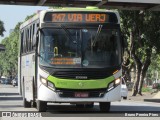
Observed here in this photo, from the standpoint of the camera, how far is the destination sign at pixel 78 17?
18337 mm

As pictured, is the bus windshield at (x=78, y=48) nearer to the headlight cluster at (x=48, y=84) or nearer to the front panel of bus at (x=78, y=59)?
the front panel of bus at (x=78, y=59)

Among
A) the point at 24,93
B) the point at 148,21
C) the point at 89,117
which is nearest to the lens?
the point at 89,117

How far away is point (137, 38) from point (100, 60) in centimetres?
2434

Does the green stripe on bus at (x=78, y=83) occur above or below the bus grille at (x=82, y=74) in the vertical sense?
below

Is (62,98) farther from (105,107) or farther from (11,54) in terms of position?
(11,54)

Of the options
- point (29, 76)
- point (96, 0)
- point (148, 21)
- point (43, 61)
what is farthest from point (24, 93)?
point (148, 21)

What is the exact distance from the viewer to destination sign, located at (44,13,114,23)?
60.2 feet

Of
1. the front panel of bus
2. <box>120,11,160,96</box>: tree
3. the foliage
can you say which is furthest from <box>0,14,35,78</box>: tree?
the front panel of bus

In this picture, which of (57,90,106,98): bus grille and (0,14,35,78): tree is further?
(0,14,35,78): tree

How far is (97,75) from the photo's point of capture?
17.9 m

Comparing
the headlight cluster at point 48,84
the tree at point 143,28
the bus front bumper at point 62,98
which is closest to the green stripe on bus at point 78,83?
the headlight cluster at point 48,84

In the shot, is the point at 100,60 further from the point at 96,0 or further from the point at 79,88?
the point at 96,0

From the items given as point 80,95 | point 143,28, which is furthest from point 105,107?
point 143,28

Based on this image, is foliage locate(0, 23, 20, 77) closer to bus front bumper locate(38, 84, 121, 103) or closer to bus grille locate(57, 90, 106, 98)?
bus front bumper locate(38, 84, 121, 103)
